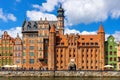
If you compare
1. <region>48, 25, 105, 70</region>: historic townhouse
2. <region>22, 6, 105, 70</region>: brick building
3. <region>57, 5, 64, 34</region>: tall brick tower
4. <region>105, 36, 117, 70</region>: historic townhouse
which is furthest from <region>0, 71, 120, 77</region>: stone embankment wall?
<region>57, 5, 64, 34</region>: tall brick tower

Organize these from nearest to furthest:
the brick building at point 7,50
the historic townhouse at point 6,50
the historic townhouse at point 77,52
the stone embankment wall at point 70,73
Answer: the stone embankment wall at point 70,73
the historic townhouse at point 77,52
the brick building at point 7,50
the historic townhouse at point 6,50

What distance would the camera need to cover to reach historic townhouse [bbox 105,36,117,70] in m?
133

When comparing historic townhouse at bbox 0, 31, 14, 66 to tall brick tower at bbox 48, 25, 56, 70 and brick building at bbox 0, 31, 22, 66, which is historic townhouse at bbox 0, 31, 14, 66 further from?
tall brick tower at bbox 48, 25, 56, 70

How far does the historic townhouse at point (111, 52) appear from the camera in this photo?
133000mm

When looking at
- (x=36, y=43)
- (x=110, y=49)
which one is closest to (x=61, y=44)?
(x=36, y=43)

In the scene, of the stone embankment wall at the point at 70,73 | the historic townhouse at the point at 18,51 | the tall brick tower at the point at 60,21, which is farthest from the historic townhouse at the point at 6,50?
the stone embankment wall at the point at 70,73

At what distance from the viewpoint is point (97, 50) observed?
433ft

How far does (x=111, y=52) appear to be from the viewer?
438 feet

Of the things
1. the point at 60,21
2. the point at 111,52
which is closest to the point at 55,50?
the point at 60,21

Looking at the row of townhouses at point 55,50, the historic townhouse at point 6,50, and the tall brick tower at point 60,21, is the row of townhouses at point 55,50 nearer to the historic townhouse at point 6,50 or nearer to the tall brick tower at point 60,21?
the historic townhouse at point 6,50

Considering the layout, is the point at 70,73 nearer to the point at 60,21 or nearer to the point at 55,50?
the point at 55,50

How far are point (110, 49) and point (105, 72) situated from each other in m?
21.8

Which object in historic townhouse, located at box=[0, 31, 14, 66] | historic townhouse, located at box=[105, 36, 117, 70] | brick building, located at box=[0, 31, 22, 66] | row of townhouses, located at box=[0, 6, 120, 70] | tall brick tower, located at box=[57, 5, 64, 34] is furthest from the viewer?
tall brick tower, located at box=[57, 5, 64, 34]

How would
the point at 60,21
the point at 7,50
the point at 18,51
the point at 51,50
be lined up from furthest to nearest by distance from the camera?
1. the point at 60,21
2. the point at 7,50
3. the point at 18,51
4. the point at 51,50
